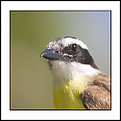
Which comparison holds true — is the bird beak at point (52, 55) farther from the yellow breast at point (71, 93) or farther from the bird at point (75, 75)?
the yellow breast at point (71, 93)

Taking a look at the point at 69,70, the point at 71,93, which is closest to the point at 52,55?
the point at 69,70

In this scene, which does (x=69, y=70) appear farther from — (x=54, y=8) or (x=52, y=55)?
(x=54, y=8)

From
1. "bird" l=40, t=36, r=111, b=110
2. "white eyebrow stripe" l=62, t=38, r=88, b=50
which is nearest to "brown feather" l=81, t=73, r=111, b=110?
"bird" l=40, t=36, r=111, b=110

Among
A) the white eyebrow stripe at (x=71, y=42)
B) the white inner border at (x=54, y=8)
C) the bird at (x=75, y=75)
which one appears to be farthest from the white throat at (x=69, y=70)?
the white inner border at (x=54, y=8)

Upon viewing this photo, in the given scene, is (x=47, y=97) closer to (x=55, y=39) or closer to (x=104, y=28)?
(x=55, y=39)

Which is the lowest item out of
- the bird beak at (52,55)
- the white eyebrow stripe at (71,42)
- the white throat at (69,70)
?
the white throat at (69,70)

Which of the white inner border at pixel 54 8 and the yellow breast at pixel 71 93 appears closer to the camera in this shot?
the yellow breast at pixel 71 93
